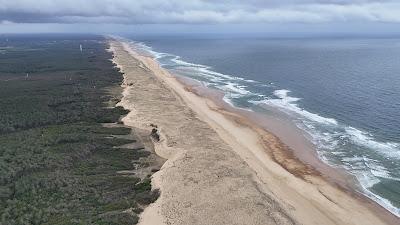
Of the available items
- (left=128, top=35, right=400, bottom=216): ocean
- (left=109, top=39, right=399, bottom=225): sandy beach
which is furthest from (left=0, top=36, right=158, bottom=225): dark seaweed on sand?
(left=128, top=35, right=400, bottom=216): ocean

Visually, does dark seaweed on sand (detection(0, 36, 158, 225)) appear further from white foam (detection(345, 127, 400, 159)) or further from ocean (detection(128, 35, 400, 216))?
white foam (detection(345, 127, 400, 159))

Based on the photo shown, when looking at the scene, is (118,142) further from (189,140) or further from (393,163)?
(393,163)

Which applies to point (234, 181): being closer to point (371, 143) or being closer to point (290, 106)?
point (371, 143)

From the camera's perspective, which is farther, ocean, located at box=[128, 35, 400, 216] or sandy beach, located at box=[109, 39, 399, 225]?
ocean, located at box=[128, 35, 400, 216]

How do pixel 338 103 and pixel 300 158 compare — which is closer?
pixel 300 158

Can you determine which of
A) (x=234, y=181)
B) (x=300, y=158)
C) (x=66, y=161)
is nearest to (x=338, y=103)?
(x=300, y=158)

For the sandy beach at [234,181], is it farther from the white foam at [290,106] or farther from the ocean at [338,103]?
the white foam at [290,106]

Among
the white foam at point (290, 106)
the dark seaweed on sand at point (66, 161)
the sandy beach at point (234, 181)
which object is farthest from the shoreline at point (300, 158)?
the dark seaweed on sand at point (66, 161)

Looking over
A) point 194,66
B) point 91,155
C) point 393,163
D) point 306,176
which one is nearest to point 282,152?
point 306,176

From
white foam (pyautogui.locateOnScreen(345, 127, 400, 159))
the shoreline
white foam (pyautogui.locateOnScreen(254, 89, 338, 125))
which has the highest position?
white foam (pyautogui.locateOnScreen(345, 127, 400, 159))
